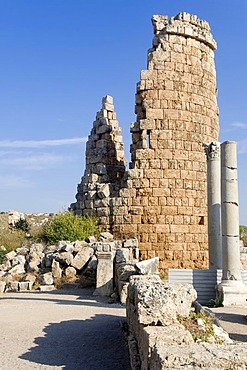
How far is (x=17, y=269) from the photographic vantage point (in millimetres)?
14984

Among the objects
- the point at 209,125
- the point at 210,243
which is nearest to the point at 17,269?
the point at 210,243

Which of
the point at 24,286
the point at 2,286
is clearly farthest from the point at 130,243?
the point at 2,286

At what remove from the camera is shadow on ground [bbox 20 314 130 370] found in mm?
5656

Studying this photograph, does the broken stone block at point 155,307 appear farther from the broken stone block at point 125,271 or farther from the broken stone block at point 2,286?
the broken stone block at point 2,286

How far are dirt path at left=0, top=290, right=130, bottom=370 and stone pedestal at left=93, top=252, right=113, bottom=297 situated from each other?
1.46m

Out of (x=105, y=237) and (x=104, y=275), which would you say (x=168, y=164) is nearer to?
(x=105, y=237)

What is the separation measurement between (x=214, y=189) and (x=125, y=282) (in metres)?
4.85

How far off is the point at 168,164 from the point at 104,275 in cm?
562

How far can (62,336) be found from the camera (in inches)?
274

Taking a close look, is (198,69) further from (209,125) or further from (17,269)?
(17,269)

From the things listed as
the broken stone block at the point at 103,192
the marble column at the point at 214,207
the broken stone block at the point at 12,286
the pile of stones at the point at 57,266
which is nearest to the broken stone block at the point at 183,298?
the pile of stones at the point at 57,266

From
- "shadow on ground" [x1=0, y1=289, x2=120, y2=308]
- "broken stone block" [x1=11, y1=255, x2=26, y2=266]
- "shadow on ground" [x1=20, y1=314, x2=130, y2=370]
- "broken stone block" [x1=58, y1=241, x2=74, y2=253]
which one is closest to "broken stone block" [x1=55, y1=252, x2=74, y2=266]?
"broken stone block" [x1=58, y1=241, x2=74, y2=253]

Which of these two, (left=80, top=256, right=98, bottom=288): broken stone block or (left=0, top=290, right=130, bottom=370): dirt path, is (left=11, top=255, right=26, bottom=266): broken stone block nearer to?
(left=80, top=256, right=98, bottom=288): broken stone block

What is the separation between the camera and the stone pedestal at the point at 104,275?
1234 centimetres
